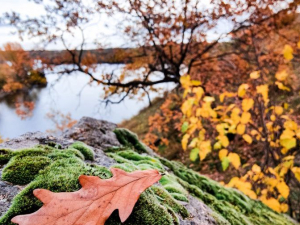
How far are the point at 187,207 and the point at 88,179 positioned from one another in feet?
2.66

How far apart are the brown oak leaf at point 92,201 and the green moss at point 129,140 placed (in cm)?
175

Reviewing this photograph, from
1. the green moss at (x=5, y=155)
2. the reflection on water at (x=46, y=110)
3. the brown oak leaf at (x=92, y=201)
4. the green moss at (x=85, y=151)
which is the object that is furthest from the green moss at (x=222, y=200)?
the reflection on water at (x=46, y=110)

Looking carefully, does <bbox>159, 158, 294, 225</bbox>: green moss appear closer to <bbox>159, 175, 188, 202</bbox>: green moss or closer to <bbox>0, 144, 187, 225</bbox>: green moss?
<bbox>159, 175, 188, 202</bbox>: green moss

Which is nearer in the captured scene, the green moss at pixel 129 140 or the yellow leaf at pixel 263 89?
the green moss at pixel 129 140

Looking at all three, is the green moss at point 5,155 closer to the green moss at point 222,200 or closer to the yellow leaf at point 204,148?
the green moss at point 222,200

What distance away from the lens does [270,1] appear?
658 centimetres

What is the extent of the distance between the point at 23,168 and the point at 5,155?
0.25 metres

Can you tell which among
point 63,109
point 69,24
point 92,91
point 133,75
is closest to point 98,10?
point 69,24

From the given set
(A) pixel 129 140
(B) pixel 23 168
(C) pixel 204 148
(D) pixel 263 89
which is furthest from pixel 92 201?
(D) pixel 263 89

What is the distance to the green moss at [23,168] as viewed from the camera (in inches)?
52.1

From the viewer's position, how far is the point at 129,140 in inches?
117

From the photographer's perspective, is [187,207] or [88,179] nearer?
[88,179]

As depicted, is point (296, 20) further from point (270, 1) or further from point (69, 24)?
point (69, 24)

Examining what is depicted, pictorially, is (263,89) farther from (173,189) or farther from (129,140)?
(173,189)
